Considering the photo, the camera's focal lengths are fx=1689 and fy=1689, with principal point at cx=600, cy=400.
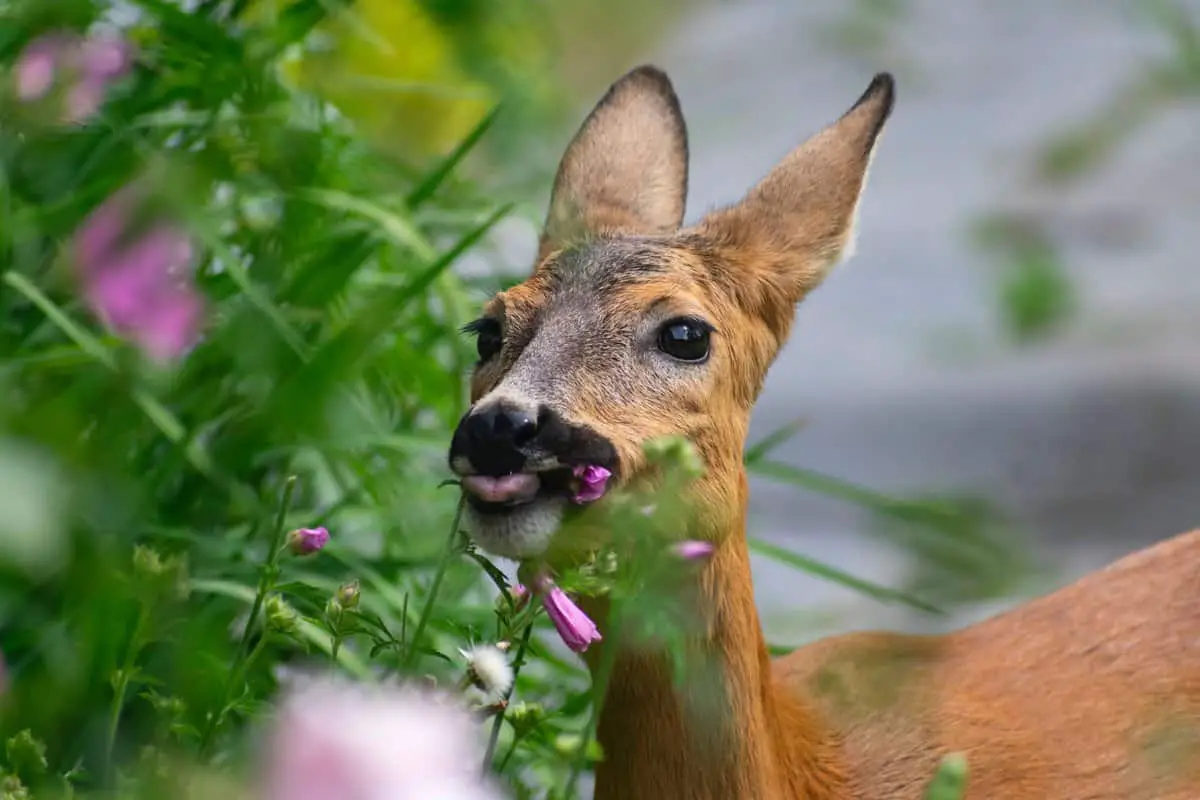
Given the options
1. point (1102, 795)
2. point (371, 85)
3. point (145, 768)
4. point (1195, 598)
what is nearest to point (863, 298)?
point (371, 85)

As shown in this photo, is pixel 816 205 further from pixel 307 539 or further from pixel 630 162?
pixel 307 539

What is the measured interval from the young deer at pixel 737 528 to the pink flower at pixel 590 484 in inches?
0.8

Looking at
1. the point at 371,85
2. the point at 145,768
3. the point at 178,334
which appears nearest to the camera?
the point at 145,768

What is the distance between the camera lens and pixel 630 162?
2529 mm

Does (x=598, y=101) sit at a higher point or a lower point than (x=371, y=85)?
lower

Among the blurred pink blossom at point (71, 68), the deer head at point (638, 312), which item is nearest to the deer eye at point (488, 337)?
the deer head at point (638, 312)

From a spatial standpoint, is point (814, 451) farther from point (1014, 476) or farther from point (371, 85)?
point (1014, 476)

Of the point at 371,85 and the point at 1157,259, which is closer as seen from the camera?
the point at 1157,259

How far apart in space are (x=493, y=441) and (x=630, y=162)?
0.97m

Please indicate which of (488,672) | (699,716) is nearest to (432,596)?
(488,672)

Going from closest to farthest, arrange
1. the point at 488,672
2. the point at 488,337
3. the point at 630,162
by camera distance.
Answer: the point at 488,672 < the point at 488,337 < the point at 630,162

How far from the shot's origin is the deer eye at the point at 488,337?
2.07m

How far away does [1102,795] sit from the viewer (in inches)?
87.4

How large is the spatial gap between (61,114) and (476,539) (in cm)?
102
